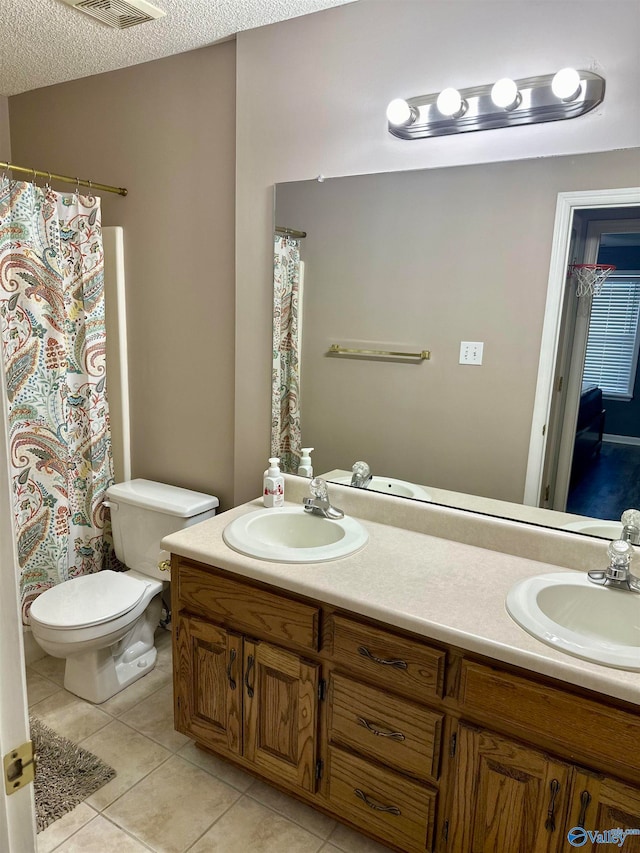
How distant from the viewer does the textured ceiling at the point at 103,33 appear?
6.23 feet

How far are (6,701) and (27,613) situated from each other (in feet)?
6.66

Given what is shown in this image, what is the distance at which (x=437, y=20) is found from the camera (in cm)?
171

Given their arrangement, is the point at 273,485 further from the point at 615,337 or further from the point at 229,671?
Answer: the point at 615,337

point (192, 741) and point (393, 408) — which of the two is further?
point (192, 741)

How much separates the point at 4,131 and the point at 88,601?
2.39m

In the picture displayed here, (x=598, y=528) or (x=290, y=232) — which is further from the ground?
(x=290, y=232)

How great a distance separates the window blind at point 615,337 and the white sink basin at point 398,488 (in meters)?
0.61

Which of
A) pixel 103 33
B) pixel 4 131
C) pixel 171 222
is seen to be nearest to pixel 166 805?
pixel 171 222

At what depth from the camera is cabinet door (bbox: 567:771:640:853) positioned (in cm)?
118

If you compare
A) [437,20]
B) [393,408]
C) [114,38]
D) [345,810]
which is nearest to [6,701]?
[345,810]

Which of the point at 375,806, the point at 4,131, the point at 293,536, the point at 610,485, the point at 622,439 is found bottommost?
the point at 375,806

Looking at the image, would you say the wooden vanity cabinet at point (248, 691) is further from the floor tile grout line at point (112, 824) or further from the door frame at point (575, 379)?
the door frame at point (575, 379)

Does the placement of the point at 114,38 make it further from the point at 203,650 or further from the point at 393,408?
the point at 203,650

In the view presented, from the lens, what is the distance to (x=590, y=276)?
1.60m
